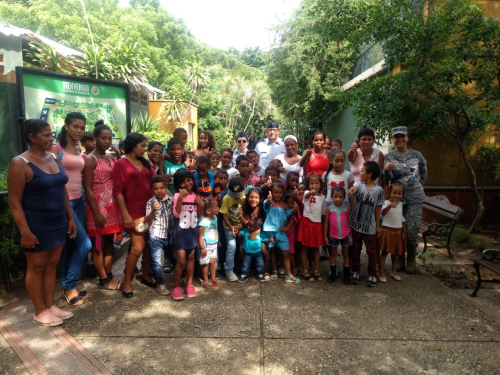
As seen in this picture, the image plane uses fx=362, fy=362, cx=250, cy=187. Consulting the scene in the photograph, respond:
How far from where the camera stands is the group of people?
141 inches

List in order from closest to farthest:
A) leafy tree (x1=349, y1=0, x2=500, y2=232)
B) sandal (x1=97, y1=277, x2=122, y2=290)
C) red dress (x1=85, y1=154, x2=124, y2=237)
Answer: red dress (x1=85, y1=154, x2=124, y2=237), sandal (x1=97, y1=277, x2=122, y2=290), leafy tree (x1=349, y1=0, x2=500, y2=232)

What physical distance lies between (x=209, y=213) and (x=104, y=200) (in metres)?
1.14

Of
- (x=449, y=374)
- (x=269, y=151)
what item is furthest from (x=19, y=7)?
(x=449, y=374)

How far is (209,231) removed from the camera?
4137mm

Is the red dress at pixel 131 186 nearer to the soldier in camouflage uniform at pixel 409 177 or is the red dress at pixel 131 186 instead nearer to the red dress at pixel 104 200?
the red dress at pixel 104 200

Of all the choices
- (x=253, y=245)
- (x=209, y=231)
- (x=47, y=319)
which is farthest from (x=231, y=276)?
(x=47, y=319)

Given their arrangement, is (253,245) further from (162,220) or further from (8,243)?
(8,243)

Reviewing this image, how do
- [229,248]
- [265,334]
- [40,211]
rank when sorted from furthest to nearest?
[229,248], [265,334], [40,211]

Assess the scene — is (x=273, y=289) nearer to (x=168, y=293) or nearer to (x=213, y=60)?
(x=168, y=293)

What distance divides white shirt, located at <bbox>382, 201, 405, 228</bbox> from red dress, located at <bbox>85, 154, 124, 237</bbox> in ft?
10.4

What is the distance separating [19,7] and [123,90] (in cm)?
2434

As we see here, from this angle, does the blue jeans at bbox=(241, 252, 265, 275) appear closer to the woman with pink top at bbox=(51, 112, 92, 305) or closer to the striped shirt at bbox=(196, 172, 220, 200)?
the striped shirt at bbox=(196, 172, 220, 200)

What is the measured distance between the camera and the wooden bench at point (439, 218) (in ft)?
18.2

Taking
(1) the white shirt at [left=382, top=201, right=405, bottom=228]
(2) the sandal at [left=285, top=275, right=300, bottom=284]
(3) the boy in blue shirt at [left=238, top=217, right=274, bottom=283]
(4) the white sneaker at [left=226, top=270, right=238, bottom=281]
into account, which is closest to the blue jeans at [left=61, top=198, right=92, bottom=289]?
(4) the white sneaker at [left=226, top=270, right=238, bottom=281]
